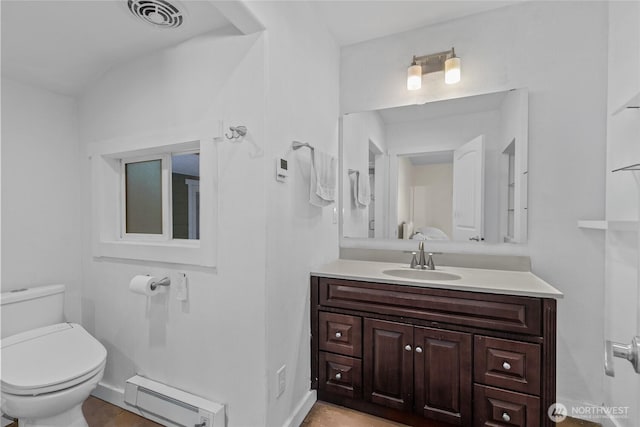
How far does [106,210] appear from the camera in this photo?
2.07 m

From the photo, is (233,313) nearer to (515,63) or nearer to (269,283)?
(269,283)

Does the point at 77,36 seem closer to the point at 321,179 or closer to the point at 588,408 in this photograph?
the point at 321,179

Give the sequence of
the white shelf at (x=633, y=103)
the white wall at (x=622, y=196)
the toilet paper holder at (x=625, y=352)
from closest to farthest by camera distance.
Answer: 1. the toilet paper holder at (x=625, y=352)
2. the white shelf at (x=633, y=103)
3. the white wall at (x=622, y=196)

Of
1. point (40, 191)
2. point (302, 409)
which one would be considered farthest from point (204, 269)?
point (40, 191)

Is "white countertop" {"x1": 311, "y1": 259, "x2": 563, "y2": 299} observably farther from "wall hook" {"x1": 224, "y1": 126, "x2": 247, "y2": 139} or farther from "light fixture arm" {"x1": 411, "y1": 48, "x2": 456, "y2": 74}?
"light fixture arm" {"x1": 411, "y1": 48, "x2": 456, "y2": 74}

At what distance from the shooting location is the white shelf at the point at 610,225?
141 centimetres

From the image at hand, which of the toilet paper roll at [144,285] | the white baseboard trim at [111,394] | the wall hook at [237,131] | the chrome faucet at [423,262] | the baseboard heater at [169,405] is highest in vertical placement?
the wall hook at [237,131]

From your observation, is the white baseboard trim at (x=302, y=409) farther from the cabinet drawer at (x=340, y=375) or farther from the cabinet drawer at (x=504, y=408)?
the cabinet drawer at (x=504, y=408)

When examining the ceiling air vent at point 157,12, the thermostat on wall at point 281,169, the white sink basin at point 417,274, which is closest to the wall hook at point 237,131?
the thermostat on wall at point 281,169

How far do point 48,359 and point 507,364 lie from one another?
2376mm

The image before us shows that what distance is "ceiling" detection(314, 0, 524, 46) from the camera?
1940 mm

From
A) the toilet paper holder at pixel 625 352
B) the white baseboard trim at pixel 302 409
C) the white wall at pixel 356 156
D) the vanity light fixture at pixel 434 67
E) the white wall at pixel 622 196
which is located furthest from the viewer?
the white wall at pixel 356 156

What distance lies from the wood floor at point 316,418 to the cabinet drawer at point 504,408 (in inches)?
18.6

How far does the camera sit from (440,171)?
212cm
